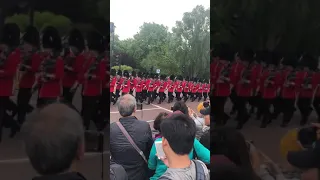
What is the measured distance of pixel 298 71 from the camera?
60.2 inches

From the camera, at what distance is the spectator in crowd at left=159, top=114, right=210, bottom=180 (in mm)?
1653

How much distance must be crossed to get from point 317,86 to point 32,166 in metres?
1.21

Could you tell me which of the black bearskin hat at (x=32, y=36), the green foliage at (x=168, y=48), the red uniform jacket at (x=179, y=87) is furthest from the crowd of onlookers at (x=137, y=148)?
the red uniform jacket at (x=179, y=87)

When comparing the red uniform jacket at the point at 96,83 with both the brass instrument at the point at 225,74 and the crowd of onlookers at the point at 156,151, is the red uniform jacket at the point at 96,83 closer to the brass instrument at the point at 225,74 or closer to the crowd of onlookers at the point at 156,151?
the crowd of onlookers at the point at 156,151

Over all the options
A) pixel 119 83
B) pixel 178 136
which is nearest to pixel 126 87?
pixel 119 83

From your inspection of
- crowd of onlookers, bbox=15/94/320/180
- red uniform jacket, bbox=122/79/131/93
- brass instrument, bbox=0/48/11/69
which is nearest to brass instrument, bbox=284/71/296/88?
crowd of onlookers, bbox=15/94/320/180

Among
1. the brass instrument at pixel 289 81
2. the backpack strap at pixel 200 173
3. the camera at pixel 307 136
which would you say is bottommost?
the backpack strap at pixel 200 173

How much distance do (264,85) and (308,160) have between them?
376 mm

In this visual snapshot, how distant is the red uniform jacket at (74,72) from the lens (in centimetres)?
131

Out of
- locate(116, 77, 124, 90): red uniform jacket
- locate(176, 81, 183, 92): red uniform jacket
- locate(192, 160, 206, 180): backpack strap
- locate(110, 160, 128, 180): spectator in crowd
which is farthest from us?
locate(176, 81, 183, 92): red uniform jacket

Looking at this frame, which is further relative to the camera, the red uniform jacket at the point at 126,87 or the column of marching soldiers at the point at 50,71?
the red uniform jacket at the point at 126,87

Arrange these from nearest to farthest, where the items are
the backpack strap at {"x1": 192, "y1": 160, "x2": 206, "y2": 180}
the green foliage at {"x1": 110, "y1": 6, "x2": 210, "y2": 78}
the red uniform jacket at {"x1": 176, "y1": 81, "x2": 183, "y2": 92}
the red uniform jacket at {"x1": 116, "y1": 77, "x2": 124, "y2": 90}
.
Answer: the backpack strap at {"x1": 192, "y1": 160, "x2": 206, "y2": 180} < the green foliage at {"x1": 110, "y1": 6, "x2": 210, "y2": 78} < the red uniform jacket at {"x1": 116, "y1": 77, "x2": 124, "y2": 90} < the red uniform jacket at {"x1": 176, "y1": 81, "x2": 183, "y2": 92}

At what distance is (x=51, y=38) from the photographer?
4.31 ft

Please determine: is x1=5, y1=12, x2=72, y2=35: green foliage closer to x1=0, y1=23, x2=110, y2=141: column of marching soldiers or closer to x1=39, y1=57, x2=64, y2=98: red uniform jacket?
x1=0, y1=23, x2=110, y2=141: column of marching soldiers
